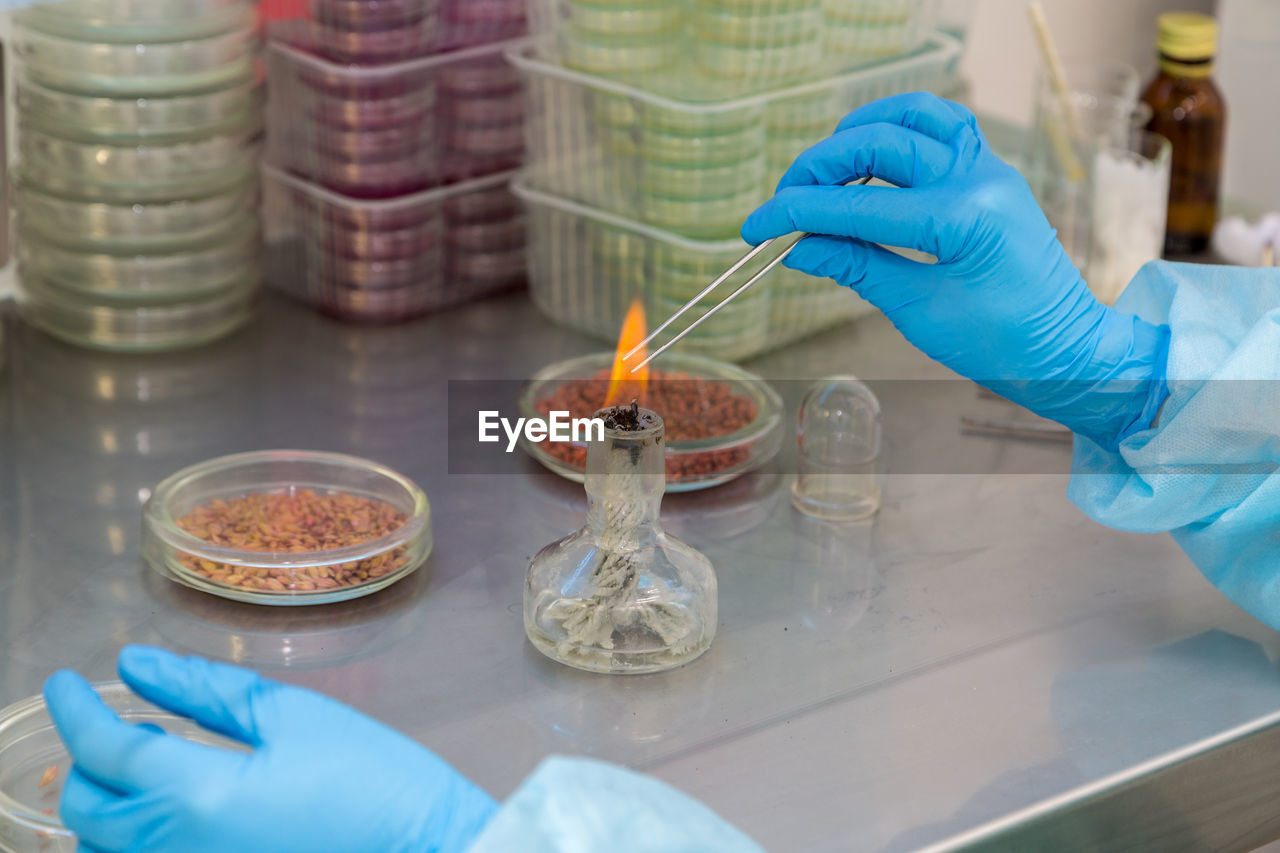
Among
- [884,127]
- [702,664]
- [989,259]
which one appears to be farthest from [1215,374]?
[702,664]

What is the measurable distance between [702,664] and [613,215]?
0.66 m

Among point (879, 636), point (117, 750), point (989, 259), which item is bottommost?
point (879, 636)

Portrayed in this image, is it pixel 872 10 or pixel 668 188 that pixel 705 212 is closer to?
pixel 668 188

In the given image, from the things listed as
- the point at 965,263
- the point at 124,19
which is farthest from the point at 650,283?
the point at 124,19

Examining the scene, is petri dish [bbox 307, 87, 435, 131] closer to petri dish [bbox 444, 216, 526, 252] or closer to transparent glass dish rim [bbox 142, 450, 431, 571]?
petri dish [bbox 444, 216, 526, 252]

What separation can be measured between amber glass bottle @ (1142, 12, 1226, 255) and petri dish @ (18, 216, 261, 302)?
120cm

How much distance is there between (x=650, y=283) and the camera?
1661 millimetres

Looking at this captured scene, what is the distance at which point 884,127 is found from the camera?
1.23 m

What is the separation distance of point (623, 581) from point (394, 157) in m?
0.74

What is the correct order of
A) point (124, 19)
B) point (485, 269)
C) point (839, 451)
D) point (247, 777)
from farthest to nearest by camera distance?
point (485, 269) < point (124, 19) < point (839, 451) < point (247, 777)

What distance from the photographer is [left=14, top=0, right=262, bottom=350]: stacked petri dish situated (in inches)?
60.7

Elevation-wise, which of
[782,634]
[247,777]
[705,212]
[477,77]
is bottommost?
[782,634]

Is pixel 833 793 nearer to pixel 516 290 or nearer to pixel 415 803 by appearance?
pixel 415 803

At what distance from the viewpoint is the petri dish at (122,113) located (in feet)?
5.08
